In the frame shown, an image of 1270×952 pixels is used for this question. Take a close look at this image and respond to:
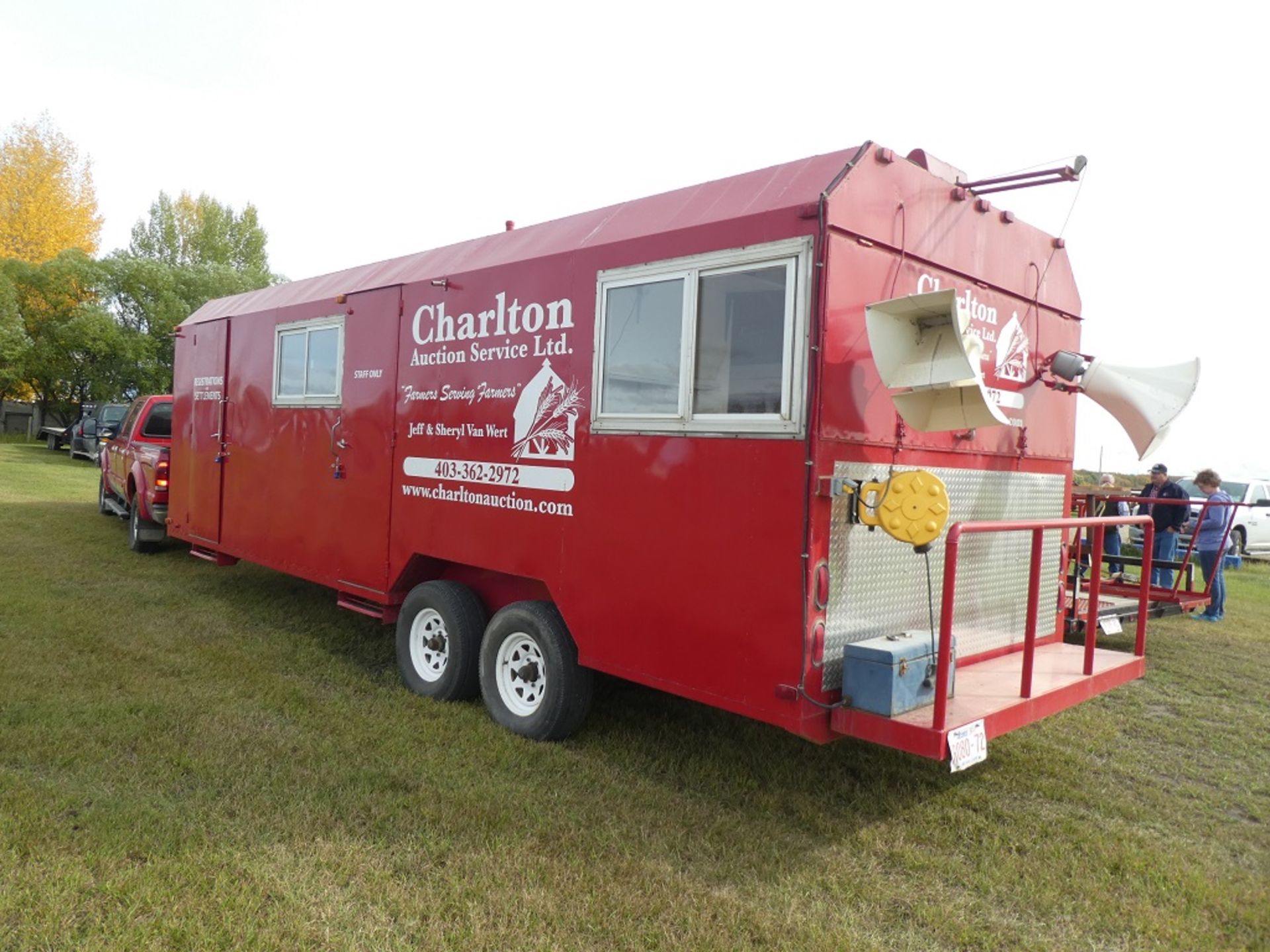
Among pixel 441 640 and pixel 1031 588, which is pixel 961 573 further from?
pixel 441 640

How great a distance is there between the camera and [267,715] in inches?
205

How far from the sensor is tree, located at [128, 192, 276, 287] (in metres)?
35.6

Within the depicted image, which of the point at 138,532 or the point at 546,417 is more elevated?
the point at 546,417

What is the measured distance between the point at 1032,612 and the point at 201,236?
3799 centimetres

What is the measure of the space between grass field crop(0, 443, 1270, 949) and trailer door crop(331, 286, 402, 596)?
77 centimetres

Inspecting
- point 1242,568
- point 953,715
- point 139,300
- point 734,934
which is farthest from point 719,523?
point 139,300

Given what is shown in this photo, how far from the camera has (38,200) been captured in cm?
3112

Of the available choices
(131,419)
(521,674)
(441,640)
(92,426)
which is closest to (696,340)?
(521,674)

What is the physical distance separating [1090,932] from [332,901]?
2.73 m

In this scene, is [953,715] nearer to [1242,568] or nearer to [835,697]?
[835,697]

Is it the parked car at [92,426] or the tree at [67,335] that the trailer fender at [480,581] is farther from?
the tree at [67,335]

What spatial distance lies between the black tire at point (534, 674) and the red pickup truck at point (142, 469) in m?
5.95

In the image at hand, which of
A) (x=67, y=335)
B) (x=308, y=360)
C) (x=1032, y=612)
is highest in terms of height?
(x=67, y=335)

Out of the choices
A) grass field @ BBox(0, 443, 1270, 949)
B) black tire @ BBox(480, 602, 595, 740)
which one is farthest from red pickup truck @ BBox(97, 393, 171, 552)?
black tire @ BBox(480, 602, 595, 740)
